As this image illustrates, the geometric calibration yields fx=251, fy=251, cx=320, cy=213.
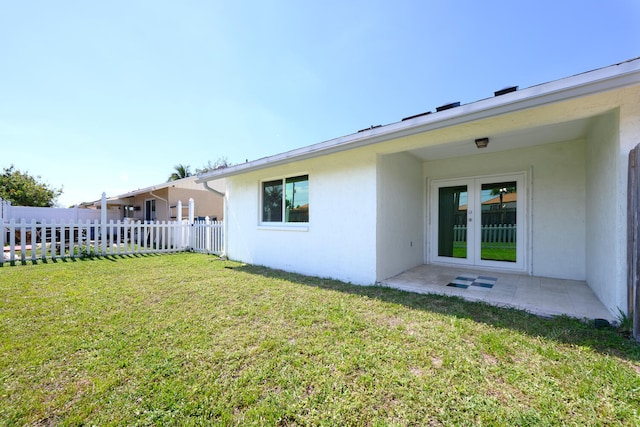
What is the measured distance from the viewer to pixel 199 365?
2.24 meters

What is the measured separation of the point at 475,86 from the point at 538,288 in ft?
19.9

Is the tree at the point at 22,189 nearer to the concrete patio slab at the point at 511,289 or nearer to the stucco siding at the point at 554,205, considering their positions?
the concrete patio slab at the point at 511,289

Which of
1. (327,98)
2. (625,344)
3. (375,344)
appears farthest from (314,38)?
(625,344)

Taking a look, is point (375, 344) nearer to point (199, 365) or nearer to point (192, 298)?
point (199, 365)

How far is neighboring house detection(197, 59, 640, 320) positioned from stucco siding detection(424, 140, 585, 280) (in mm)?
20

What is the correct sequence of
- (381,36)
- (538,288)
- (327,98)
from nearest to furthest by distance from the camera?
(538,288) → (381,36) → (327,98)

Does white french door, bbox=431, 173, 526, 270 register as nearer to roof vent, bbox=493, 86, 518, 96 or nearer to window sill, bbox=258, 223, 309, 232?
roof vent, bbox=493, 86, 518, 96

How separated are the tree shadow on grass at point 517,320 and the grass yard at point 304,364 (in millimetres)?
21

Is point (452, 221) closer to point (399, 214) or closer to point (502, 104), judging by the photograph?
point (399, 214)

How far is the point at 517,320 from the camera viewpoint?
3.15 metres

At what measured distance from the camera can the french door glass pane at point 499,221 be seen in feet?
19.0

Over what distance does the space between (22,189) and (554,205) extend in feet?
122

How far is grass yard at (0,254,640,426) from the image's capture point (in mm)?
1694

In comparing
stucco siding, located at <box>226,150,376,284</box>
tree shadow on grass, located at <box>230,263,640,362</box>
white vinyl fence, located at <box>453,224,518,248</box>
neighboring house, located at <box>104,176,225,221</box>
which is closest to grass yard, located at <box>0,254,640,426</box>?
tree shadow on grass, located at <box>230,263,640,362</box>
